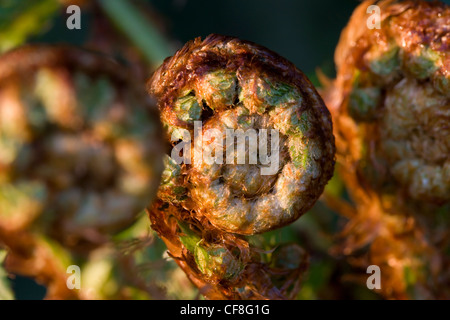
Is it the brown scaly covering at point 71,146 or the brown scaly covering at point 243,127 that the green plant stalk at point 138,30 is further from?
the brown scaly covering at point 71,146

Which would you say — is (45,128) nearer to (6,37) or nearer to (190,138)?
(190,138)

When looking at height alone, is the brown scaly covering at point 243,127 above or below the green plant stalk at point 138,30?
below

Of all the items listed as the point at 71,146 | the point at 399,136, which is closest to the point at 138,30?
the point at 399,136

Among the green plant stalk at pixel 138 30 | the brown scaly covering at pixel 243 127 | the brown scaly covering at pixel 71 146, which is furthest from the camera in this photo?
the green plant stalk at pixel 138 30

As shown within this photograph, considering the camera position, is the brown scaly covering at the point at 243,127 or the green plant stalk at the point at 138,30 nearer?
the brown scaly covering at the point at 243,127

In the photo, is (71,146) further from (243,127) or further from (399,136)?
(399,136)

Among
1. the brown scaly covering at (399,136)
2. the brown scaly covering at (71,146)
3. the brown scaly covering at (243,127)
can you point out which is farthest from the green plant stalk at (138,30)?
the brown scaly covering at (71,146)

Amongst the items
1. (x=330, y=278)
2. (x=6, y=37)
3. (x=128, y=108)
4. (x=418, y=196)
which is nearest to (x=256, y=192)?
(x=128, y=108)
